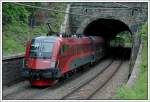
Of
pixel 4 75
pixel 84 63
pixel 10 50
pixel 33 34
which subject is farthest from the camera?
pixel 33 34

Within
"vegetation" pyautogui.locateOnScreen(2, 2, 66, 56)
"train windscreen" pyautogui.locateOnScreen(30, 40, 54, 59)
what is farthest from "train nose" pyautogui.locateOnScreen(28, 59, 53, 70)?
"vegetation" pyautogui.locateOnScreen(2, 2, 66, 56)

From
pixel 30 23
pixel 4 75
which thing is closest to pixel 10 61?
pixel 4 75

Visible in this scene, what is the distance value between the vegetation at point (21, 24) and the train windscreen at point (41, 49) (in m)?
2.70

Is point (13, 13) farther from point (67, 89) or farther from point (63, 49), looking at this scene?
point (67, 89)

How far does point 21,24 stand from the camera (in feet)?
105

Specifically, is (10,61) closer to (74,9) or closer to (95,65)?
(95,65)

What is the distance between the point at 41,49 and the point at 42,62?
0.82 m

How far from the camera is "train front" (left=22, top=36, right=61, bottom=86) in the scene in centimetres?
2177

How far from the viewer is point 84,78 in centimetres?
2681

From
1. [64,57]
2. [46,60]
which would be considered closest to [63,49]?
→ [64,57]

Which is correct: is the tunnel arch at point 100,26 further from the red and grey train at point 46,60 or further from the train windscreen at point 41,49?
the train windscreen at point 41,49

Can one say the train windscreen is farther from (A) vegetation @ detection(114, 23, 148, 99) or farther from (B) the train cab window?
(A) vegetation @ detection(114, 23, 148, 99)

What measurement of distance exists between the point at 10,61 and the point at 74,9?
16473 mm

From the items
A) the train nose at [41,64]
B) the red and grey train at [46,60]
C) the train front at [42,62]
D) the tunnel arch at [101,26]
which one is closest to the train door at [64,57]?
the red and grey train at [46,60]
